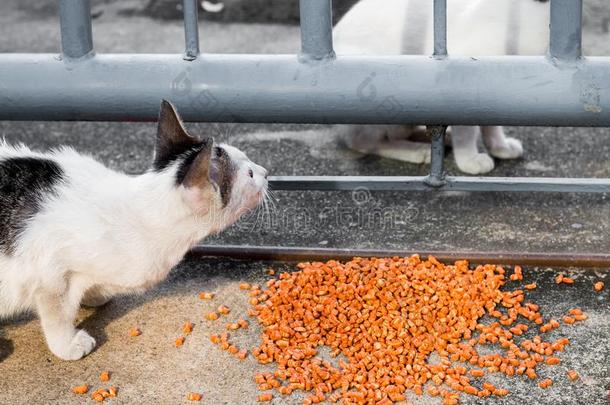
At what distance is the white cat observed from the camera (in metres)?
3.89

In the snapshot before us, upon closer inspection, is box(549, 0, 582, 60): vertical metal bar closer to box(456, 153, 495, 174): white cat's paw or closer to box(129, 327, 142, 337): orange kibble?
box(456, 153, 495, 174): white cat's paw

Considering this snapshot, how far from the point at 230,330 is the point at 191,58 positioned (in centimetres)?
86

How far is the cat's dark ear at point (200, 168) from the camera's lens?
103 inches

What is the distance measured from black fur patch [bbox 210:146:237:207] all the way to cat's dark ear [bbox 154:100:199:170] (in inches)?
3.5

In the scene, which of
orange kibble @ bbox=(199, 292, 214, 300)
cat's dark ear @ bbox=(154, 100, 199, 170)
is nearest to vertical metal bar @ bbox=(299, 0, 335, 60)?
cat's dark ear @ bbox=(154, 100, 199, 170)

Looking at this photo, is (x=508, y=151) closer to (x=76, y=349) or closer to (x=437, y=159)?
(x=437, y=159)

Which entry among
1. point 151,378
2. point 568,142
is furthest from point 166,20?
point 151,378

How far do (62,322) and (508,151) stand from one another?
2.14 metres

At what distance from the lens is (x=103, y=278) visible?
2875 mm

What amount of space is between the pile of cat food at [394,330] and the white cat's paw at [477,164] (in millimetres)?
890

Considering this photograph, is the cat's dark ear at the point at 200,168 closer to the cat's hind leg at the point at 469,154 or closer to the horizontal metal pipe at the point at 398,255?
the horizontal metal pipe at the point at 398,255

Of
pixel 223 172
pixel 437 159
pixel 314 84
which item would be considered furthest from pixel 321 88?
pixel 437 159

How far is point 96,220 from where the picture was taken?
2814 millimetres

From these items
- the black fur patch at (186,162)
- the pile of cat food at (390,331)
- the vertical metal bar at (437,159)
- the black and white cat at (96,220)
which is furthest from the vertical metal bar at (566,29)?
the black fur patch at (186,162)
